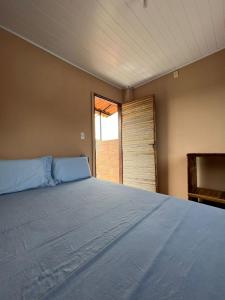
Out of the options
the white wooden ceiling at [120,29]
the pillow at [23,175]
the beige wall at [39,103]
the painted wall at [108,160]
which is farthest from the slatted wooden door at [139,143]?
the pillow at [23,175]

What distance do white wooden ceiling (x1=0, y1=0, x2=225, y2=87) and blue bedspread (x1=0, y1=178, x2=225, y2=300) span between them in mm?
1844

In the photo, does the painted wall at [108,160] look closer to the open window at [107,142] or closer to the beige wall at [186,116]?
the open window at [107,142]

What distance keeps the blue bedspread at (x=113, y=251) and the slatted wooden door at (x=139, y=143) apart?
1751 millimetres

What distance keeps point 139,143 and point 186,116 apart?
3.03ft

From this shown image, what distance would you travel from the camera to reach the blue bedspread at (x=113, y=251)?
18.3 inches

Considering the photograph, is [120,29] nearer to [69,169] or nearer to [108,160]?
[69,169]

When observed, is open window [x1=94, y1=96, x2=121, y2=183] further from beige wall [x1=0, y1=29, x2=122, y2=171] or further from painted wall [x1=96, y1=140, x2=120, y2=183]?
beige wall [x1=0, y1=29, x2=122, y2=171]

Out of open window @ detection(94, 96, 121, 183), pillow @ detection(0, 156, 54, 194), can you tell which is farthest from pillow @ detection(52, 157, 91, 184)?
open window @ detection(94, 96, 121, 183)

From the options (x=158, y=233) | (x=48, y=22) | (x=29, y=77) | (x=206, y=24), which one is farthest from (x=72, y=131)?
(x=206, y=24)

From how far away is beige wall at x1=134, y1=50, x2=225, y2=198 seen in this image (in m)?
2.38

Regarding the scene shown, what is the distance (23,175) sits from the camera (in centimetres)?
160

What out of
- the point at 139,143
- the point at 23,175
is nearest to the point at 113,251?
the point at 23,175

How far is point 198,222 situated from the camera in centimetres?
86

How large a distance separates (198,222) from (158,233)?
0.87ft
